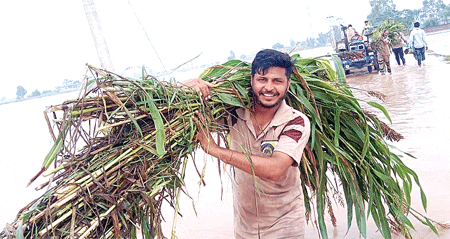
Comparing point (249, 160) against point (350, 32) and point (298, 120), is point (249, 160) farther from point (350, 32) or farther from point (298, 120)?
point (350, 32)

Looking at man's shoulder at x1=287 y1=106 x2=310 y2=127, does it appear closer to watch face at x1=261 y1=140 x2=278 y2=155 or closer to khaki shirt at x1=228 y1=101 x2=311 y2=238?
khaki shirt at x1=228 y1=101 x2=311 y2=238

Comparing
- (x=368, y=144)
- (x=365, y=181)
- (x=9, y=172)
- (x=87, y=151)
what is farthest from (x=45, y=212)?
(x=9, y=172)

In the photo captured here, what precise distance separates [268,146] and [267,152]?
0.03 meters

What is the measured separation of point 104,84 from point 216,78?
669mm

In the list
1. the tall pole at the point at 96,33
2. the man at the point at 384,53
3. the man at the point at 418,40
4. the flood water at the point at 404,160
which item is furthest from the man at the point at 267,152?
the man at the point at 418,40

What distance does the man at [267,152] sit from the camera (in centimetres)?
184

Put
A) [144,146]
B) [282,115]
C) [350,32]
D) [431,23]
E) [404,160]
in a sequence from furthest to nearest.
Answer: [431,23], [350,32], [404,160], [282,115], [144,146]

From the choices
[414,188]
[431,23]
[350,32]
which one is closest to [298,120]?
[414,188]

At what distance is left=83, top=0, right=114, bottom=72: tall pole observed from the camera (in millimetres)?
7355

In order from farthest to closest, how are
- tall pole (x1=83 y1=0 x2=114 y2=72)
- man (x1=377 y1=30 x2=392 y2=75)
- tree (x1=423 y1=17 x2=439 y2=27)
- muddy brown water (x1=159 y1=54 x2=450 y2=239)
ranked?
tree (x1=423 y1=17 x2=439 y2=27) → man (x1=377 y1=30 x2=392 y2=75) → tall pole (x1=83 y1=0 x2=114 y2=72) → muddy brown water (x1=159 y1=54 x2=450 y2=239)

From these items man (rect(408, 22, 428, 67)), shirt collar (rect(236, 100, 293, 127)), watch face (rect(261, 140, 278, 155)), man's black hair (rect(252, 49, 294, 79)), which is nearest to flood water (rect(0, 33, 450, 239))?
watch face (rect(261, 140, 278, 155))

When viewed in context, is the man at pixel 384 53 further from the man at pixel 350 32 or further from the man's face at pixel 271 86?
the man's face at pixel 271 86

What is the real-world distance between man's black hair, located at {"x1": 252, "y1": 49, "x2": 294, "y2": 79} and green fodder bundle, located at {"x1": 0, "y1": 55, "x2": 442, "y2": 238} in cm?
15

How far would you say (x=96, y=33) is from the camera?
7.37 meters
